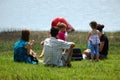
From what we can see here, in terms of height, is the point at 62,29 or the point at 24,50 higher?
the point at 62,29

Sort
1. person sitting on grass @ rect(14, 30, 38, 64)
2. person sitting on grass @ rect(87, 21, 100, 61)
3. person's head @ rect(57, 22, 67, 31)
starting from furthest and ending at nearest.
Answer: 1. person sitting on grass @ rect(87, 21, 100, 61)
2. person's head @ rect(57, 22, 67, 31)
3. person sitting on grass @ rect(14, 30, 38, 64)

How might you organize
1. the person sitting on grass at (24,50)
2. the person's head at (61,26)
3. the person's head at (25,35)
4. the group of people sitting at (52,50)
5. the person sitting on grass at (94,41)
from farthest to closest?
the person sitting on grass at (94,41), the person's head at (61,26), the person sitting on grass at (24,50), the person's head at (25,35), the group of people sitting at (52,50)

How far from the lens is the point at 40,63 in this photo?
17.9 metres

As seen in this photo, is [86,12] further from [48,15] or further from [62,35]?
[62,35]

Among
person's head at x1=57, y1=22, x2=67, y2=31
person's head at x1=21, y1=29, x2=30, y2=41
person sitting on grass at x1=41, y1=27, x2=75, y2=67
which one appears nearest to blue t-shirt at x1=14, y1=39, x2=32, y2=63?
person's head at x1=21, y1=29, x2=30, y2=41

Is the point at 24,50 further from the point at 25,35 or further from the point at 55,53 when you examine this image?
the point at 55,53

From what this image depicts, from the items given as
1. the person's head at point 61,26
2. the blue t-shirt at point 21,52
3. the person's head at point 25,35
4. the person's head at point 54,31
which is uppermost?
the person's head at point 54,31

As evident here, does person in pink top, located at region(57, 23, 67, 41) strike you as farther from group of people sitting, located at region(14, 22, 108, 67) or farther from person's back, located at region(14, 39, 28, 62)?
person's back, located at region(14, 39, 28, 62)

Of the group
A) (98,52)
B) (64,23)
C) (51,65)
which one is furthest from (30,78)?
(98,52)

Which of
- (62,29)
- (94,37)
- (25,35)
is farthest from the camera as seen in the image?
(94,37)

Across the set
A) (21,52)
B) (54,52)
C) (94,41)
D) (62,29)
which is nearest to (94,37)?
(94,41)

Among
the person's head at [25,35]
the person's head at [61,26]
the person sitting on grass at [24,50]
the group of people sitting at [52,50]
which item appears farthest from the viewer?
the person's head at [61,26]

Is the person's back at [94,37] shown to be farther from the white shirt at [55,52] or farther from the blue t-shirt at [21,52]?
the white shirt at [55,52]

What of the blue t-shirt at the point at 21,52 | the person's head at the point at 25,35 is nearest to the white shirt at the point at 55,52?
the person's head at the point at 25,35
